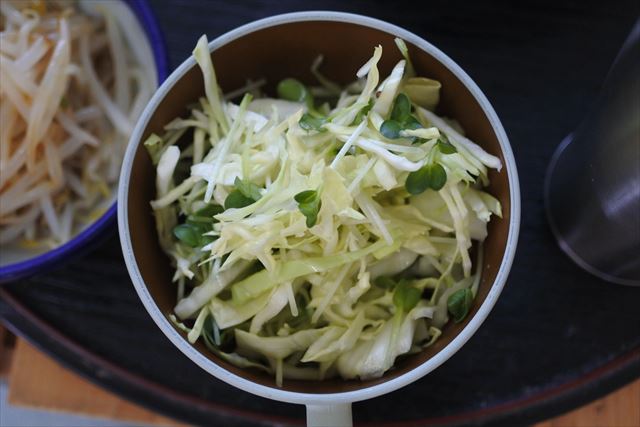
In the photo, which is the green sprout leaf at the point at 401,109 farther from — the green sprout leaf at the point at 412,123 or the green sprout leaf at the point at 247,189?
the green sprout leaf at the point at 247,189

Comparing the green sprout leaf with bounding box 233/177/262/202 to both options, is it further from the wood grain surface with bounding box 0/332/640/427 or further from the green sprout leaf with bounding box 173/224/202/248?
the wood grain surface with bounding box 0/332/640/427

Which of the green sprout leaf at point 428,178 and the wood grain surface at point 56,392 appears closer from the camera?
the green sprout leaf at point 428,178

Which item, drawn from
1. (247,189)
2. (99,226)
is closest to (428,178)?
(247,189)

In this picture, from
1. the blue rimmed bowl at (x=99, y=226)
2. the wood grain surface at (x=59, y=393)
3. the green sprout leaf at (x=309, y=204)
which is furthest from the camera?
the wood grain surface at (x=59, y=393)

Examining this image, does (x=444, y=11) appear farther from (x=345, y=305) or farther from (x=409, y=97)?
(x=345, y=305)

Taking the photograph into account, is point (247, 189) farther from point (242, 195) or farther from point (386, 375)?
point (386, 375)

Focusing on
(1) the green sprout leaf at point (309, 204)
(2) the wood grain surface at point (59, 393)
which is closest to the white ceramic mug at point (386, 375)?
(1) the green sprout leaf at point (309, 204)

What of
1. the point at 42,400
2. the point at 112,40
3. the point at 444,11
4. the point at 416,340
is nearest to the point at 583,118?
the point at 444,11
